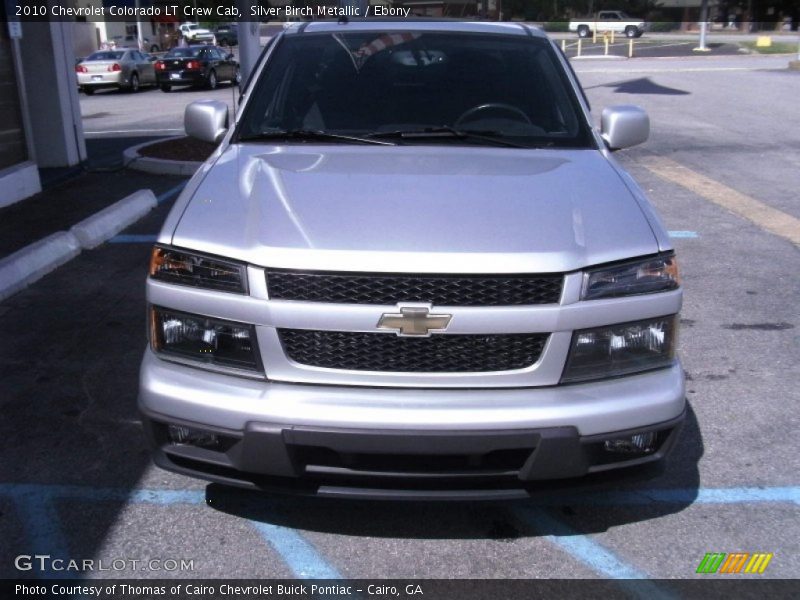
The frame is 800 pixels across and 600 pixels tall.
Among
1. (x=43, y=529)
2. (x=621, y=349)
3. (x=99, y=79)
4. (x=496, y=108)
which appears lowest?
(x=43, y=529)

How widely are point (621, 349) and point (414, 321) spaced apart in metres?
0.76

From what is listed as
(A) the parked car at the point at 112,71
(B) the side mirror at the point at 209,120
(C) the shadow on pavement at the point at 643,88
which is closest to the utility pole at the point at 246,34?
(B) the side mirror at the point at 209,120

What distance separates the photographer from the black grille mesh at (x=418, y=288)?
286 cm

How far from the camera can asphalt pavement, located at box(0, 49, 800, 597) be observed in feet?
10.7

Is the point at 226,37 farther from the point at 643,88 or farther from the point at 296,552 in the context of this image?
the point at 296,552

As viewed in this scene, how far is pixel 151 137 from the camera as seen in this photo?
51.3 feet

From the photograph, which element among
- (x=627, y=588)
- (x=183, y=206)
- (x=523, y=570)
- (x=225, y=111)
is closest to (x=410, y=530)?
(x=523, y=570)

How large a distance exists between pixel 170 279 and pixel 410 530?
1.35 meters

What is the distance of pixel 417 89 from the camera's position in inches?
175

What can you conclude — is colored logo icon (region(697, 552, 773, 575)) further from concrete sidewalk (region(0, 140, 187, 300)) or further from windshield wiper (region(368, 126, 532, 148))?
concrete sidewalk (region(0, 140, 187, 300))

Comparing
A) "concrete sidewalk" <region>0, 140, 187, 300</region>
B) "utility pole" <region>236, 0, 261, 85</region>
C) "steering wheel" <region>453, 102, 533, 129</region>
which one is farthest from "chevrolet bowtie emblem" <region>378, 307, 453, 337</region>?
"utility pole" <region>236, 0, 261, 85</region>

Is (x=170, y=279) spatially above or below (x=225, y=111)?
below

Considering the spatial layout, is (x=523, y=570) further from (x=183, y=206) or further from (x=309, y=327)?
(x=183, y=206)

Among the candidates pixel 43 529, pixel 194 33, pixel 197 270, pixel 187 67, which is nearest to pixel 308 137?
pixel 197 270
